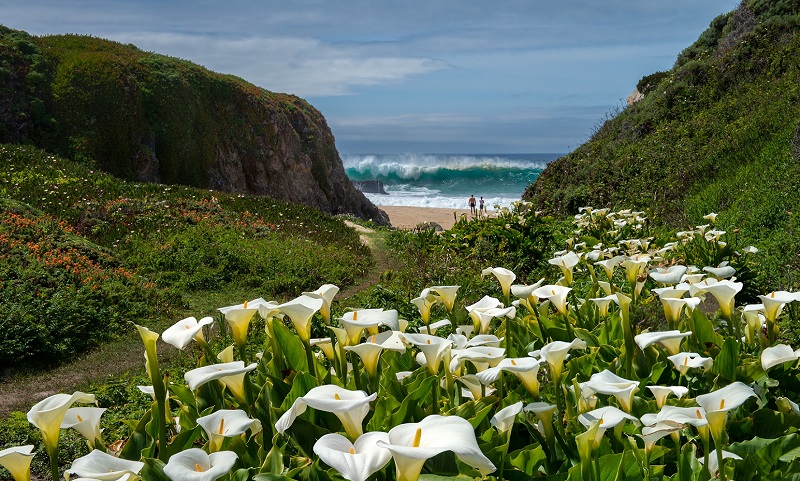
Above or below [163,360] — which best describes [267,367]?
above

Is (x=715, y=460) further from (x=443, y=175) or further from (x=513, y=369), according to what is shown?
(x=443, y=175)

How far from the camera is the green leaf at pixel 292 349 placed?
264 cm

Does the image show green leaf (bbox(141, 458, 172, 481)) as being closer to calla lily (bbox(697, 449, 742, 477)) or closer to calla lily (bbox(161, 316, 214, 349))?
calla lily (bbox(161, 316, 214, 349))

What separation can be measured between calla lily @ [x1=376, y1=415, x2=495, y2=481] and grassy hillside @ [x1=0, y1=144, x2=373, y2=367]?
19.3 ft

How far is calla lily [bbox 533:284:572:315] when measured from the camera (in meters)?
2.94

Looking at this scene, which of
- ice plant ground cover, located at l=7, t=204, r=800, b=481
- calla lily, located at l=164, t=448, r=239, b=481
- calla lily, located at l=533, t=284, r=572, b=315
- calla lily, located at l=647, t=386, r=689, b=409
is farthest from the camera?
calla lily, located at l=533, t=284, r=572, b=315

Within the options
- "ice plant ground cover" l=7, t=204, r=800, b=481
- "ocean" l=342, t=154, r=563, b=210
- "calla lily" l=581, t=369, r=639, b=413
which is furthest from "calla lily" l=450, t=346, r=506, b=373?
"ocean" l=342, t=154, r=563, b=210

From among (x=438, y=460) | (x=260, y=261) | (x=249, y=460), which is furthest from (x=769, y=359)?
(x=260, y=261)

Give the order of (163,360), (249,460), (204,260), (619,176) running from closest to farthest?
(249,460)
(163,360)
(204,260)
(619,176)

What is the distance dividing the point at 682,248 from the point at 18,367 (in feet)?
24.9

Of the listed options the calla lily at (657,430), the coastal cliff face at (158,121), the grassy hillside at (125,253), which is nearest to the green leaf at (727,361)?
the calla lily at (657,430)

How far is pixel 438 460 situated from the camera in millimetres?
1847

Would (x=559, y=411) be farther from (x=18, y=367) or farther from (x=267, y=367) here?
(x=18, y=367)

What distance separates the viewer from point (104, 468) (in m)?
1.74
